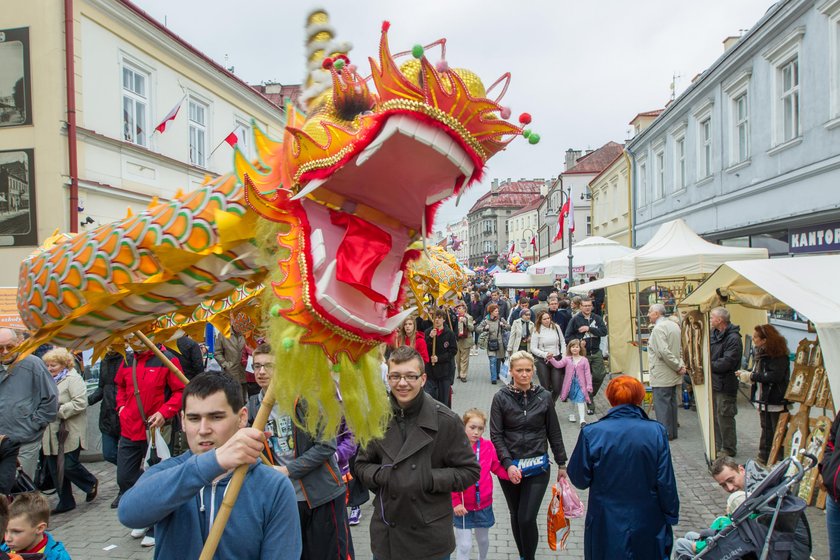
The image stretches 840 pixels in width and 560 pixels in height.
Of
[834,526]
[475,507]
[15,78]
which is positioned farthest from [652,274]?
[15,78]

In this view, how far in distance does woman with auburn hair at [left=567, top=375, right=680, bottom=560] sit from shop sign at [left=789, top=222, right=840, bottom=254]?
28.5 ft

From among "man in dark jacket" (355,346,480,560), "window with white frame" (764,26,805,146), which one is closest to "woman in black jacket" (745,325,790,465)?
"man in dark jacket" (355,346,480,560)

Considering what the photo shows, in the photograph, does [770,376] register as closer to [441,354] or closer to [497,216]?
[441,354]

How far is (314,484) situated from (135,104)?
37.0 feet

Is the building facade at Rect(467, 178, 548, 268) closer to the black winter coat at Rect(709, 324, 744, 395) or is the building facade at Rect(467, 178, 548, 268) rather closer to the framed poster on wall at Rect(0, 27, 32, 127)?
the framed poster on wall at Rect(0, 27, 32, 127)

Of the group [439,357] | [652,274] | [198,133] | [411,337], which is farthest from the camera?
[198,133]

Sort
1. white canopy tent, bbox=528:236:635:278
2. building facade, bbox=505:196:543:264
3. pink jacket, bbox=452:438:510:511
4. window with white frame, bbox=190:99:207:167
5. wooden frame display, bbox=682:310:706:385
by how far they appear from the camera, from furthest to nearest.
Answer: building facade, bbox=505:196:543:264
white canopy tent, bbox=528:236:635:278
window with white frame, bbox=190:99:207:167
wooden frame display, bbox=682:310:706:385
pink jacket, bbox=452:438:510:511

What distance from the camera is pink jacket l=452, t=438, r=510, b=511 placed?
4086mm

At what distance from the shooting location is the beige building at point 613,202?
26312 millimetres

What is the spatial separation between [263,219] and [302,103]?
512 mm

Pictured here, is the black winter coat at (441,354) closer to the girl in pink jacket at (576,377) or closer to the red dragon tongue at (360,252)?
the girl in pink jacket at (576,377)

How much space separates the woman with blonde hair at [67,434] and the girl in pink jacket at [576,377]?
5.94 meters

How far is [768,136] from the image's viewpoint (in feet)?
41.9

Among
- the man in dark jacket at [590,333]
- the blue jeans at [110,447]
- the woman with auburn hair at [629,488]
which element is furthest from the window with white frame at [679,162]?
the blue jeans at [110,447]
